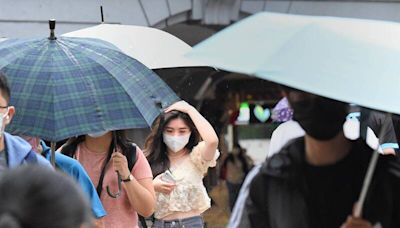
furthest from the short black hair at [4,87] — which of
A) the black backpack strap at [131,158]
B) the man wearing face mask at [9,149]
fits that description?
the black backpack strap at [131,158]

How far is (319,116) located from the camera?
291 cm

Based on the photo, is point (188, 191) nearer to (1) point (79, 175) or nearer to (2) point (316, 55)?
(1) point (79, 175)

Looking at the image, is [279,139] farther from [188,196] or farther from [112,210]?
[188,196]

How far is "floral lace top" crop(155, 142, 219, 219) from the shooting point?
18.3 ft

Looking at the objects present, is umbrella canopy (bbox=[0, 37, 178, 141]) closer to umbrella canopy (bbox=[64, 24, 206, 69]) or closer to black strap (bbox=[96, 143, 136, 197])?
black strap (bbox=[96, 143, 136, 197])

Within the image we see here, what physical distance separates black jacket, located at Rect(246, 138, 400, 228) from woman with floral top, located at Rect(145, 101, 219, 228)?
2539 mm

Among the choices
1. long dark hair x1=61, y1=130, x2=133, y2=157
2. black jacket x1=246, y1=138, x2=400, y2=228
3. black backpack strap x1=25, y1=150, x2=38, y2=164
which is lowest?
long dark hair x1=61, y1=130, x2=133, y2=157

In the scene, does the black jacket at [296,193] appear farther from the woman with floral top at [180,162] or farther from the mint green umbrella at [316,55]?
the woman with floral top at [180,162]

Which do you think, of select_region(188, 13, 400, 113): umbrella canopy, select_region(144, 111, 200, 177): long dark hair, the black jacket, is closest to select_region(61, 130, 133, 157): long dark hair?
select_region(144, 111, 200, 177): long dark hair

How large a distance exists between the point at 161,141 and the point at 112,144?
1063mm

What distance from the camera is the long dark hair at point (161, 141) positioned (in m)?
5.79

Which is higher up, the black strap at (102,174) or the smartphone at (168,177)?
the black strap at (102,174)

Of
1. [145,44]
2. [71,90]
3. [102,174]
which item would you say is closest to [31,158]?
[71,90]

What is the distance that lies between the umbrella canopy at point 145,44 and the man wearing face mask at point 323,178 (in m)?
2.98
